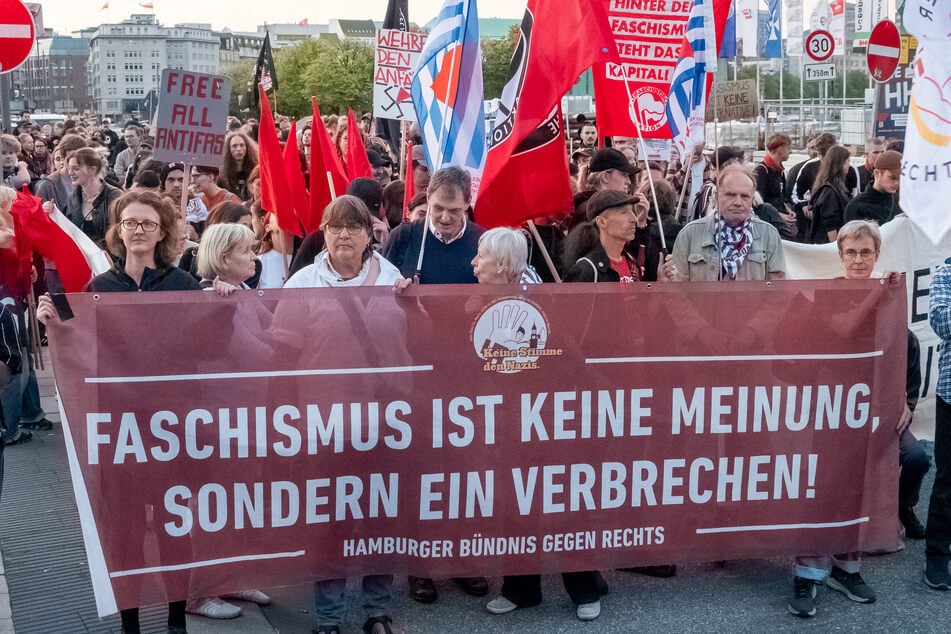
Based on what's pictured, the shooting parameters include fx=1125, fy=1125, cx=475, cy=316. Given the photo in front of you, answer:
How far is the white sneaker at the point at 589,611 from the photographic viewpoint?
480 cm

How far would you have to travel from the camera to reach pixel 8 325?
6918 millimetres

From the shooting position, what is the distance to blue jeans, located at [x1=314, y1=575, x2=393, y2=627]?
461 cm

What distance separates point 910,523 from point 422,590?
8.61 feet

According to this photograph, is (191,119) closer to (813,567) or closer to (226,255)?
(226,255)

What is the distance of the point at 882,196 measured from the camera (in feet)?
29.7

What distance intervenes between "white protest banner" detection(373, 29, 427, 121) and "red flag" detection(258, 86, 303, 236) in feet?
11.8

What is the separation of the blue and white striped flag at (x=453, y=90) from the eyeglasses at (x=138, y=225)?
1556 millimetres

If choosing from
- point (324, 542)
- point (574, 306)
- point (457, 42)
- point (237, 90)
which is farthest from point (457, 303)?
point (237, 90)

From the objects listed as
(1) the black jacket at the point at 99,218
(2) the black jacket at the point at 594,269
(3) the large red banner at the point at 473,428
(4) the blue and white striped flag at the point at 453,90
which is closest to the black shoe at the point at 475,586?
(3) the large red banner at the point at 473,428

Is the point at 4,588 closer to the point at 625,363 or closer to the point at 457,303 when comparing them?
the point at 457,303

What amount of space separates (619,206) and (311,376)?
1.75 meters

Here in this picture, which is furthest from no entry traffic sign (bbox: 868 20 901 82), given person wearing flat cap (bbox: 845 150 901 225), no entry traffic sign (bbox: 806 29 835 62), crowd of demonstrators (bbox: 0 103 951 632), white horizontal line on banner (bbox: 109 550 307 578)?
white horizontal line on banner (bbox: 109 550 307 578)

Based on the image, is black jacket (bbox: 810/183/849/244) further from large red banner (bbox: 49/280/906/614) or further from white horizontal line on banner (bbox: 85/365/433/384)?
white horizontal line on banner (bbox: 85/365/433/384)

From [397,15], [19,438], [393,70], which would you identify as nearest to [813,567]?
[19,438]
